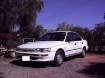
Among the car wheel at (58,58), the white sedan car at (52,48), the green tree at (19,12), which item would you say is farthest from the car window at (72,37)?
the green tree at (19,12)

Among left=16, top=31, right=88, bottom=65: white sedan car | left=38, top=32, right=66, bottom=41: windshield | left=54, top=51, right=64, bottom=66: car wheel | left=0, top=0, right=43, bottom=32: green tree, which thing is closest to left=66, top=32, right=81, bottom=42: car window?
left=16, top=31, right=88, bottom=65: white sedan car

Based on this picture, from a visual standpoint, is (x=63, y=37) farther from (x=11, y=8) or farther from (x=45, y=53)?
(x=11, y=8)

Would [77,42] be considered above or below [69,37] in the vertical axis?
below

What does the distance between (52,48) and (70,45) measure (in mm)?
1544

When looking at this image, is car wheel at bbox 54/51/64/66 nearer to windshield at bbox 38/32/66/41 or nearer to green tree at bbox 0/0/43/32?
windshield at bbox 38/32/66/41

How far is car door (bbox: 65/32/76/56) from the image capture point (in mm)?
10422

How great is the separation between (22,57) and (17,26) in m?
17.4

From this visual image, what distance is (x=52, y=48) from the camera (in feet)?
30.6

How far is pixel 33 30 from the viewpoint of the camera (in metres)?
27.5

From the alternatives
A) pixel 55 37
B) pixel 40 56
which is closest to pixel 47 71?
Result: pixel 40 56

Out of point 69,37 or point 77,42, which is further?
point 77,42

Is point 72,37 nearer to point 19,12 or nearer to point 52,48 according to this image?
point 52,48

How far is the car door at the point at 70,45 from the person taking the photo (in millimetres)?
10422

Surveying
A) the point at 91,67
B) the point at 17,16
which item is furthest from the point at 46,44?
the point at 17,16
